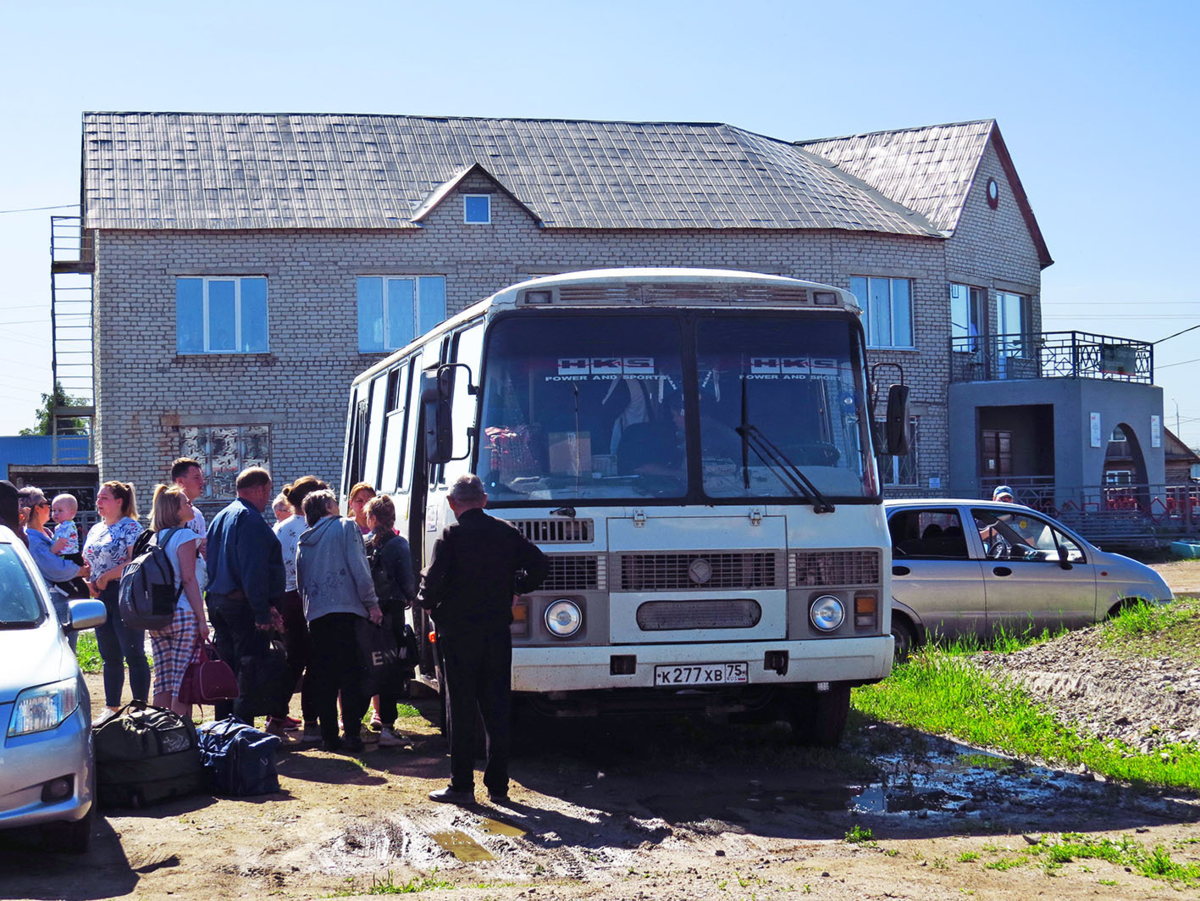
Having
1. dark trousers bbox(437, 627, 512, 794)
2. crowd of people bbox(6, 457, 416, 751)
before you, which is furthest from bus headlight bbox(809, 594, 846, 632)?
crowd of people bbox(6, 457, 416, 751)

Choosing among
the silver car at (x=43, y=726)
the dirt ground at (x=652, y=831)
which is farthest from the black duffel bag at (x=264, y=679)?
the silver car at (x=43, y=726)

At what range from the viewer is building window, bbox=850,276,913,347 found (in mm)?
30750

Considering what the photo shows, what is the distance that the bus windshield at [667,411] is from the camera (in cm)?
811

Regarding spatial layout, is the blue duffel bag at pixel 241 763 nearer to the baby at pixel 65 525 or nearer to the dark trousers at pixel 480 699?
the dark trousers at pixel 480 699

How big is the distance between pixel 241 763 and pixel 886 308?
83.1 ft

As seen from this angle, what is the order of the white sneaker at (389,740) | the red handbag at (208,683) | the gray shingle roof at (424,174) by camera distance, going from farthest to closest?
the gray shingle roof at (424,174), the white sneaker at (389,740), the red handbag at (208,683)

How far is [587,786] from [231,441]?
2115 cm

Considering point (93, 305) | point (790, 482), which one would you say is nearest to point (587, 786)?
point (790, 482)

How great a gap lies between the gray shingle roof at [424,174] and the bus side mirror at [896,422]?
20794 mm

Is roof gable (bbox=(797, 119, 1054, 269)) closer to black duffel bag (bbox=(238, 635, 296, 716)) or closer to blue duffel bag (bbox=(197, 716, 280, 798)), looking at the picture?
black duffel bag (bbox=(238, 635, 296, 716))

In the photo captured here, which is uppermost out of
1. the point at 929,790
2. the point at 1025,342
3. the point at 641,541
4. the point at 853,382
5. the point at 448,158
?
the point at 448,158

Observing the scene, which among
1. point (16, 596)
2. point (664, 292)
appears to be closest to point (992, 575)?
point (664, 292)

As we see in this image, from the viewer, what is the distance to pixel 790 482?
8180mm

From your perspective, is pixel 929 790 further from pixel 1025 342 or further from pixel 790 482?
pixel 1025 342
